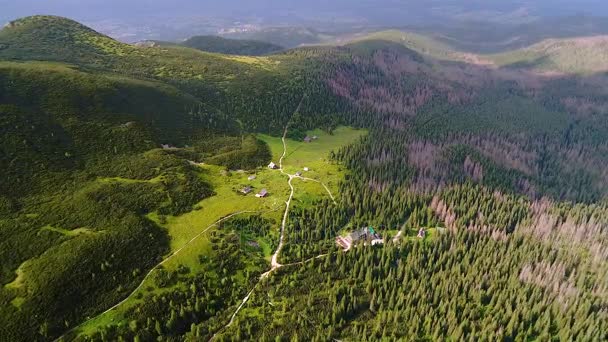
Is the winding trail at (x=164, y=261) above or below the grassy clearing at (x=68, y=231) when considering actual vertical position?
below

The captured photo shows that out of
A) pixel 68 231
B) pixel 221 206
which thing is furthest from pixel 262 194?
pixel 68 231

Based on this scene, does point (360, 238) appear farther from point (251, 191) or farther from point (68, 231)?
point (68, 231)

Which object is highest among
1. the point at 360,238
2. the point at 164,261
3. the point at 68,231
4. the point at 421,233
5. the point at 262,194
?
the point at 68,231

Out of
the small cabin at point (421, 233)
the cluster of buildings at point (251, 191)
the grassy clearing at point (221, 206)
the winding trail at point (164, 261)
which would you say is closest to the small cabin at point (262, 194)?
the cluster of buildings at point (251, 191)

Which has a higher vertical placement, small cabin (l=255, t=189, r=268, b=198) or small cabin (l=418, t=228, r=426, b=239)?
small cabin (l=255, t=189, r=268, b=198)

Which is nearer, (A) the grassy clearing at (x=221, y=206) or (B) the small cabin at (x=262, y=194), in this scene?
(A) the grassy clearing at (x=221, y=206)

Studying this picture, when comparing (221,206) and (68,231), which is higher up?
(68,231)

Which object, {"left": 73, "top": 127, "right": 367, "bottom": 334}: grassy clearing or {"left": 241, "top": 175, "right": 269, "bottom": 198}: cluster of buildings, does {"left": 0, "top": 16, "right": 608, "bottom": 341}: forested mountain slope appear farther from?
{"left": 241, "top": 175, "right": 269, "bottom": 198}: cluster of buildings

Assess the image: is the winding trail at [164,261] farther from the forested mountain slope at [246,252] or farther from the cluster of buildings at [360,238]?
the cluster of buildings at [360,238]

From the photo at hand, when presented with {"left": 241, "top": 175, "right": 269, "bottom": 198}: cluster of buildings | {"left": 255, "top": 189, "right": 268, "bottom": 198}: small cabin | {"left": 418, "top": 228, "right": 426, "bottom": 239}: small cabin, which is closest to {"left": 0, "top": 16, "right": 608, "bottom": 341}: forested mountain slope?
{"left": 418, "top": 228, "right": 426, "bottom": 239}: small cabin

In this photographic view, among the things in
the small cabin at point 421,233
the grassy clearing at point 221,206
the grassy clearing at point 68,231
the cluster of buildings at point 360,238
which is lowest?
the small cabin at point 421,233

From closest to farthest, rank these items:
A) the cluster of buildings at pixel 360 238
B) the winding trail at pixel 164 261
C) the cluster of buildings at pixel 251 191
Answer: the winding trail at pixel 164 261, the cluster of buildings at pixel 360 238, the cluster of buildings at pixel 251 191
